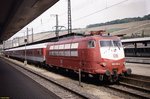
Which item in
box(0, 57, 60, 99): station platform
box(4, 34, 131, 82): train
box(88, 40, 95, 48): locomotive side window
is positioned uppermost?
box(88, 40, 95, 48): locomotive side window

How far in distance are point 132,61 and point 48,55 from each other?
1305 centimetres

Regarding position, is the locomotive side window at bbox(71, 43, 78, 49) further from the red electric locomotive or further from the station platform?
the station platform

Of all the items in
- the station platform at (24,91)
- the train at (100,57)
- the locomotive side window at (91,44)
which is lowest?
the station platform at (24,91)

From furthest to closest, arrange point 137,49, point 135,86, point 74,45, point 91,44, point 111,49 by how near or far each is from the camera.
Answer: point 137,49 → point 74,45 → point 91,44 → point 111,49 → point 135,86

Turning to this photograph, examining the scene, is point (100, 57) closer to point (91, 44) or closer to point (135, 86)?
point (91, 44)

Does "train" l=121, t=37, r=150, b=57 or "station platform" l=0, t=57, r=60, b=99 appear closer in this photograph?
"station platform" l=0, t=57, r=60, b=99

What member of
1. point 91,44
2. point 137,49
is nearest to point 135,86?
point 91,44

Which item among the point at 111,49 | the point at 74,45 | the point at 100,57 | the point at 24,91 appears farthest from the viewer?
the point at 74,45

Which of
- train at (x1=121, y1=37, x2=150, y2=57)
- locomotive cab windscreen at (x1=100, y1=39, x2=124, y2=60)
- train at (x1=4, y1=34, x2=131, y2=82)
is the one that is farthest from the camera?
train at (x1=121, y1=37, x2=150, y2=57)

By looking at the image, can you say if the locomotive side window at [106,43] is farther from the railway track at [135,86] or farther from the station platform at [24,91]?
the station platform at [24,91]

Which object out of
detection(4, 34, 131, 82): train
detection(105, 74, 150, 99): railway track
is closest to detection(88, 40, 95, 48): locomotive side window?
detection(4, 34, 131, 82): train

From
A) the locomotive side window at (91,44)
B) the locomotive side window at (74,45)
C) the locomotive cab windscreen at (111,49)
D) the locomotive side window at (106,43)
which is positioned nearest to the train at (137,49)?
the locomotive side window at (74,45)

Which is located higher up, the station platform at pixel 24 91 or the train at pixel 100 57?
the train at pixel 100 57

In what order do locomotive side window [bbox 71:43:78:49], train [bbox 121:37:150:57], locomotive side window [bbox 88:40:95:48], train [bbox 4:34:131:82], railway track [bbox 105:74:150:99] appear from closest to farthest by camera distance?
railway track [bbox 105:74:150:99]
train [bbox 4:34:131:82]
locomotive side window [bbox 88:40:95:48]
locomotive side window [bbox 71:43:78:49]
train [bbox 121:37:150:57]
